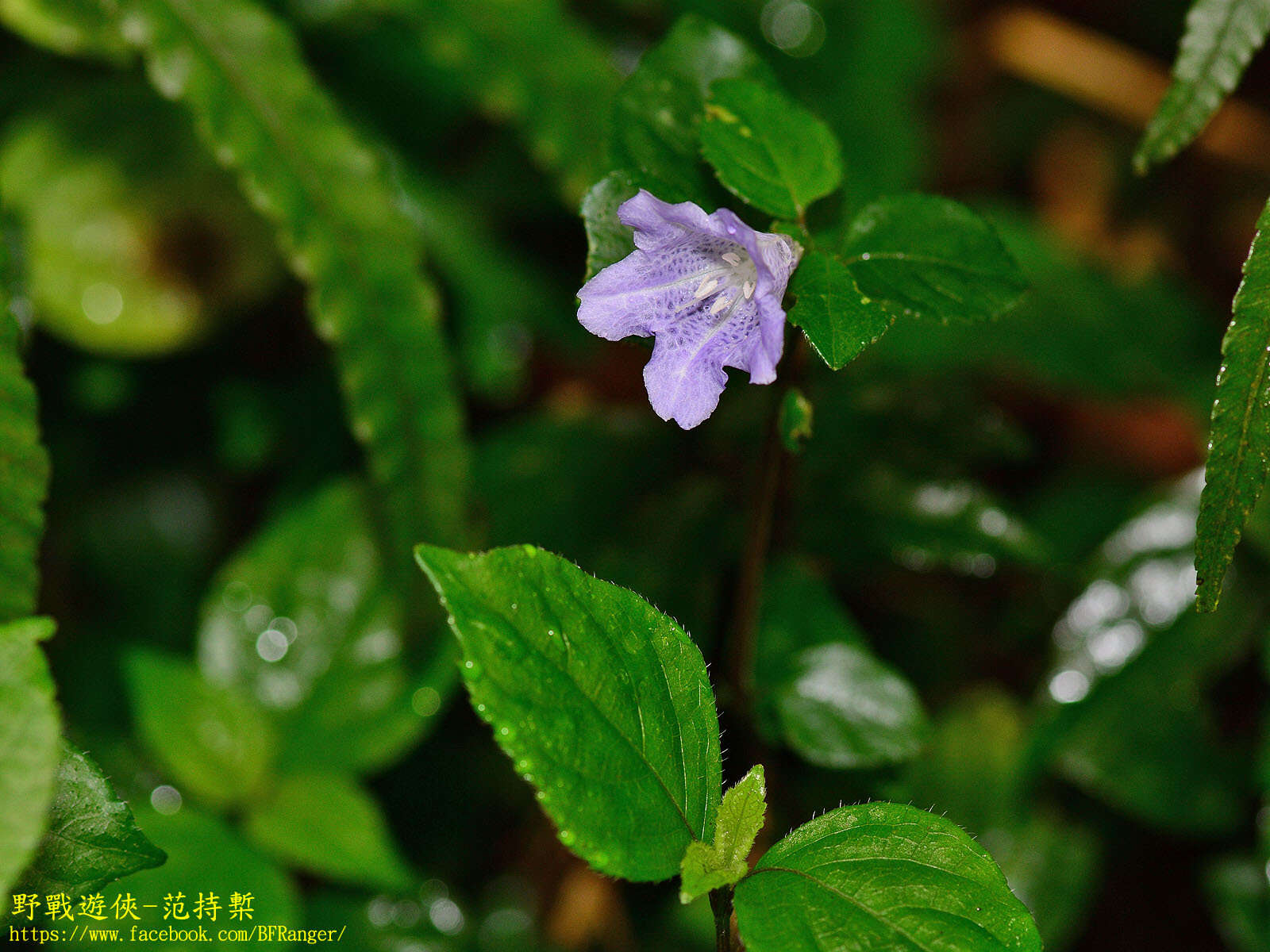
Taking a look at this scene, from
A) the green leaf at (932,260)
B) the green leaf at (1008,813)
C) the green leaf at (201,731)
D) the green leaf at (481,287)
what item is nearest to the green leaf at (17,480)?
the green leaf at (201,731)

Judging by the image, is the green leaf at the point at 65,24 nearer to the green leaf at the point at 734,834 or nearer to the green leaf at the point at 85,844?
the green leaf at the point at 85,844

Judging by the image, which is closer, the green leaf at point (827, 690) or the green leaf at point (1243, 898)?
the green leaf at point (827, 690)

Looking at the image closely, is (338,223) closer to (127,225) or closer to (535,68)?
(535,68)

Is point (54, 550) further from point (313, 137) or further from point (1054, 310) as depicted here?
point (1054, 310)

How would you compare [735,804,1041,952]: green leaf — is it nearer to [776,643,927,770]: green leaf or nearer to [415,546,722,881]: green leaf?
[415,546,722,881]: green leaf

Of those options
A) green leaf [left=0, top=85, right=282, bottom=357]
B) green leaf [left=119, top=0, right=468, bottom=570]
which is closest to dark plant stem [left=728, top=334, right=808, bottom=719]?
green leaf [left=119, top=0, right=468, bottom=570]

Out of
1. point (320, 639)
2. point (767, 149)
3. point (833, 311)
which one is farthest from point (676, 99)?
point (320, 639)
